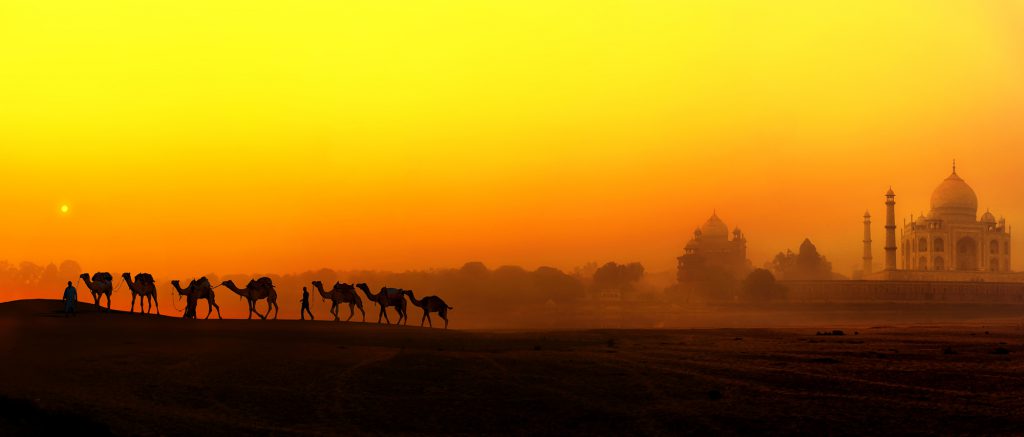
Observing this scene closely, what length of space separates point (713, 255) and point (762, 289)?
35.2 m

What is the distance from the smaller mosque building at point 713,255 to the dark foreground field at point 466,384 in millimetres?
131174

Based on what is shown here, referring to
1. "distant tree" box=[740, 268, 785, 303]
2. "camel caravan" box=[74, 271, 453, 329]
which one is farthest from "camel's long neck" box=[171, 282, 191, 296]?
"distant tree" box=[740, 268, 785, 303]

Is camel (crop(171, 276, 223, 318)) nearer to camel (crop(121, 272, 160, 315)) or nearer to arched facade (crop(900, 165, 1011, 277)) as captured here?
camel (crop(121, 272, 160, 315))

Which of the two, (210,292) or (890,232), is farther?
(890,232)

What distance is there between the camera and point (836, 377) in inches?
1146

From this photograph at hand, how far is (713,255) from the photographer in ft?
598

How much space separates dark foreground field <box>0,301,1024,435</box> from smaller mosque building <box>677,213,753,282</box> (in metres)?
131

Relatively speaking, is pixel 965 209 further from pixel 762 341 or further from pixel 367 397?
pixel 367 397

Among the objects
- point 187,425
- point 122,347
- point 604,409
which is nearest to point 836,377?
point 604,409

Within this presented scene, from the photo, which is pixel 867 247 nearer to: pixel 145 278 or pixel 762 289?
pixel 762 289

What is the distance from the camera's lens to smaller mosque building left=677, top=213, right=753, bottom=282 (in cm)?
16900

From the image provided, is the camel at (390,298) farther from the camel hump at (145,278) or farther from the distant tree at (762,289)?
the distant tree at (762,289)

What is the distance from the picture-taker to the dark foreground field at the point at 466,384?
75.7 ft

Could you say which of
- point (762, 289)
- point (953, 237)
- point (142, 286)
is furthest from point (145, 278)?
point (953, 237)
